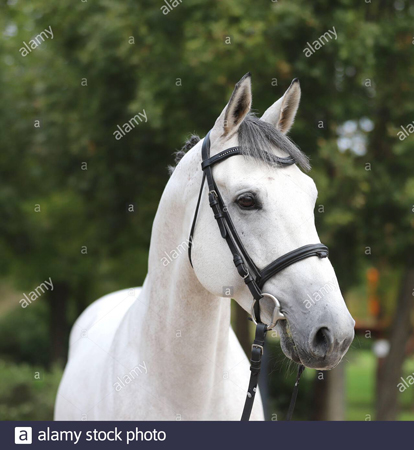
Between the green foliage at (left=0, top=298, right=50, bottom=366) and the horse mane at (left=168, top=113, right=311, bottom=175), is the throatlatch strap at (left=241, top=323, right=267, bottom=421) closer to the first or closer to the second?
the horse mane at (left=168, top=113, right=311, bottom=175)

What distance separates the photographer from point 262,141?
8.45ft

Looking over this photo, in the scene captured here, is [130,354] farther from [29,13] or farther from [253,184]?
[29,13]

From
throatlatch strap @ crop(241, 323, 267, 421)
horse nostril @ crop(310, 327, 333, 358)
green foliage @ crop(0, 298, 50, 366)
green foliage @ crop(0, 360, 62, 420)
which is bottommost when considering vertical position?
green foliage @ crop(0, 298, 50, 366)

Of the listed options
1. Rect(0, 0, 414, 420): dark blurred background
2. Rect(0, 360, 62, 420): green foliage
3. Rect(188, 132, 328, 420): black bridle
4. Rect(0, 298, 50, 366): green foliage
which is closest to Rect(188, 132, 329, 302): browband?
Rect(188, 132, 328, 420): black bridle

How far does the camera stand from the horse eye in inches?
96.7

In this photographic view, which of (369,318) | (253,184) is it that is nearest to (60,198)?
(253,184)

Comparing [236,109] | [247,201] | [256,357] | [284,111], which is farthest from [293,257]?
[284,111]

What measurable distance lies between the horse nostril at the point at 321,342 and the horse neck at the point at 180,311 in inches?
29.1

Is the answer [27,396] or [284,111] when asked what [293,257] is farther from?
[27,396]

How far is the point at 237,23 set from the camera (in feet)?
24.4

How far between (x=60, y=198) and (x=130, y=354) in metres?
10.0

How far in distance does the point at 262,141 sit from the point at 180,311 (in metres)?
0.98

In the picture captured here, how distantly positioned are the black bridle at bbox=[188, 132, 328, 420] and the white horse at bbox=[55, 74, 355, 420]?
0.10ft

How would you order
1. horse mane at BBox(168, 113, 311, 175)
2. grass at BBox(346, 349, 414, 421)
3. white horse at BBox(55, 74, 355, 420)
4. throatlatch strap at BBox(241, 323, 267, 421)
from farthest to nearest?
grass at BBox(346, 349, 414, 421) → horse mane at BBox(168, 113, 311, 175) → throatlatch strap at BBox(241, 323, 267, 421) → white horse at BBox(55, 74, 355, 420)
